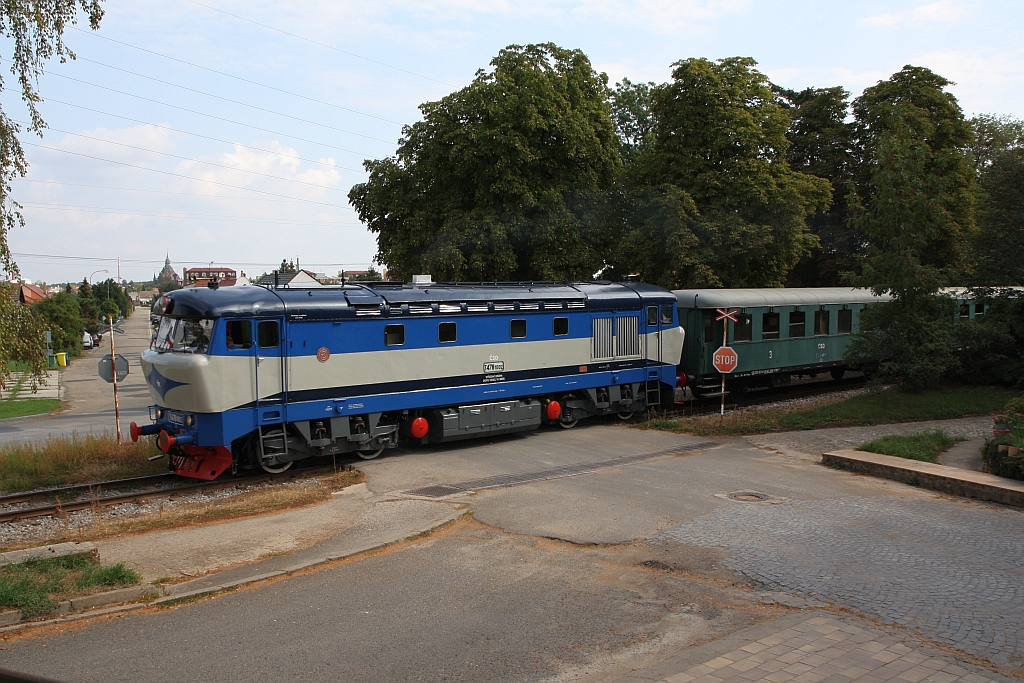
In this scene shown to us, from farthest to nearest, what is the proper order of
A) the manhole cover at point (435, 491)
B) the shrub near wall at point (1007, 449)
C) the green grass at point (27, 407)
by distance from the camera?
the green grass at point (27, 407) < the manhole cover at point (435, 491) < the shrub near wall at point (1007, 449)

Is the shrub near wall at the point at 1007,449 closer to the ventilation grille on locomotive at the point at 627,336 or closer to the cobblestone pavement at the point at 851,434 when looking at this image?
the cobblestone pavement at the point at 851,434

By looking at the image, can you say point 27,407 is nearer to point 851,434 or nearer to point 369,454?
point 369,454

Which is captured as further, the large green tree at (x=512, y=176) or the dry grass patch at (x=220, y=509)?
the large green tree at (x=512, y=176)

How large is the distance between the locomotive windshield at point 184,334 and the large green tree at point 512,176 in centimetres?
1443

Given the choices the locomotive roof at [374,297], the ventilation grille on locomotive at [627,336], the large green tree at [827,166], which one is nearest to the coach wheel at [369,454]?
the locomotive roof at [374,297]

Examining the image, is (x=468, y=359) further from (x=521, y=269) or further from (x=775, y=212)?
(x=775, y=212)

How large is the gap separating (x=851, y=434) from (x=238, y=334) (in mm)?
14171

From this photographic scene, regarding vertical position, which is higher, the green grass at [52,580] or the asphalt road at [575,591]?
the green grass at [52,580]

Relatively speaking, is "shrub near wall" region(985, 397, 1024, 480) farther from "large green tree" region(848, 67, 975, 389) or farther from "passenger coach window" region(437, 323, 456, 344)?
"passenger coach window" region(437, 323, 456, 344)

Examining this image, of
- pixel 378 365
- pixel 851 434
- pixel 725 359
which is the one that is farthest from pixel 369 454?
pixel 851 434

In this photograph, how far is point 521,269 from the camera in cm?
3052

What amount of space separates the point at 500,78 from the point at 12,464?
21.0m

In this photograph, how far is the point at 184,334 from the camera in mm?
13750

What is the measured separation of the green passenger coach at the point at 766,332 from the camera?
74.5 ft
